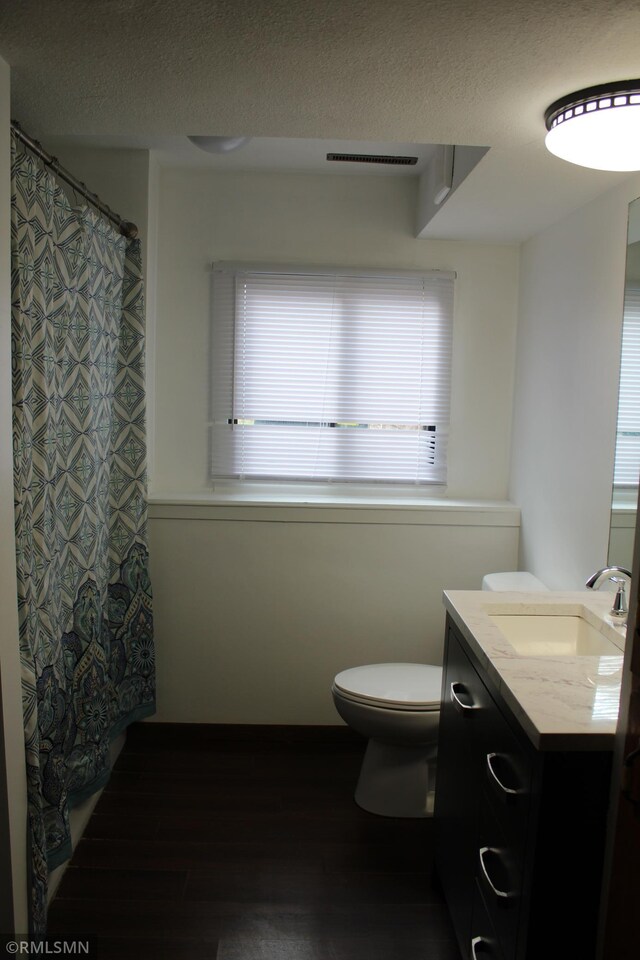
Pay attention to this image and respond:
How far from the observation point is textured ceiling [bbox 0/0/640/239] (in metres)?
1.38

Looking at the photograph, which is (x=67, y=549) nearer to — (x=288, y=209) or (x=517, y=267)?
(x=288, y=209)

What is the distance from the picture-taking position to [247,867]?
2.35 meters

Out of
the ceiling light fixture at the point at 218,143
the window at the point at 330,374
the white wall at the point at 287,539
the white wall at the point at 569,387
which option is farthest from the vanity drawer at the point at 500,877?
the ceiling light fixture at the point at 218,143

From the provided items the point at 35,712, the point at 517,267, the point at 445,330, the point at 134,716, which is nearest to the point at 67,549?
the point at 35,712

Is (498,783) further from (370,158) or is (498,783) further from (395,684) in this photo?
(370,158)

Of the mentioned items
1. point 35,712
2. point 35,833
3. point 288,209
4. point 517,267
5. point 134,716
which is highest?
point 288,209

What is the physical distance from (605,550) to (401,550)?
1.01 meters

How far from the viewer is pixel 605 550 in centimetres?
230

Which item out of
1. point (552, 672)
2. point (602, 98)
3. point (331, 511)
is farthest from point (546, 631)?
point (602, 98)

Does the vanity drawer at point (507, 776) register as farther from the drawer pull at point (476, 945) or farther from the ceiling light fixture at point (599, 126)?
the ceiling light fixture at point (599, 126)

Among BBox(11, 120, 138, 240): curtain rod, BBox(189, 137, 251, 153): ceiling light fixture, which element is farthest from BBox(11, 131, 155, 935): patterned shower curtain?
BBox(189, 137, 251, 153): ceiling light fixture

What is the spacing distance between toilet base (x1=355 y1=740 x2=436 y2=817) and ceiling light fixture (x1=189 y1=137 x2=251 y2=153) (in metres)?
2.24

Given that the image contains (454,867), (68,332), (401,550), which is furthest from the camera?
(401,550)

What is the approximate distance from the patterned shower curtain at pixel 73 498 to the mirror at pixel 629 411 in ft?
5.28
